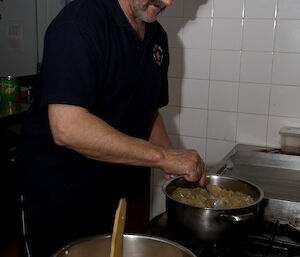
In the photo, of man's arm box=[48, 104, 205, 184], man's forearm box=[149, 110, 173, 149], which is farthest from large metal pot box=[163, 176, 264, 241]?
man's forearm box=[149, 110, 173, 149]

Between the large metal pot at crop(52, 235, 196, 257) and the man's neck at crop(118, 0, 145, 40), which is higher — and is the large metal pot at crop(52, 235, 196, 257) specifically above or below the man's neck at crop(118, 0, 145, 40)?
below

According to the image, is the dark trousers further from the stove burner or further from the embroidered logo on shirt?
the embroidered logo on shirt

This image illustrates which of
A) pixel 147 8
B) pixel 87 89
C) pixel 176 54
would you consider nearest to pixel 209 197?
pixel 87 89

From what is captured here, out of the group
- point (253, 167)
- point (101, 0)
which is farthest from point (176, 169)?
point (253, 167)

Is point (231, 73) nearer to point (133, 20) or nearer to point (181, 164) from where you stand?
point (133, 20)

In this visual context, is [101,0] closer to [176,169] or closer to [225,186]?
[176,169]

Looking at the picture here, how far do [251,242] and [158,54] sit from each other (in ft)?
2.21

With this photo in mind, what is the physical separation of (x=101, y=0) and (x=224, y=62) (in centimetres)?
104

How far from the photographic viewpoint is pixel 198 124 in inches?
86.4

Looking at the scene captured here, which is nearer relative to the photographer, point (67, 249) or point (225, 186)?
point (67, 249)

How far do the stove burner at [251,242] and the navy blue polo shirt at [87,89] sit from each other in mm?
288

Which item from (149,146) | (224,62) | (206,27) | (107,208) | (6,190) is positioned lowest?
(6,190)

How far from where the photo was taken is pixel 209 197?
1.18 m

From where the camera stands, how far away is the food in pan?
111 centimetres
